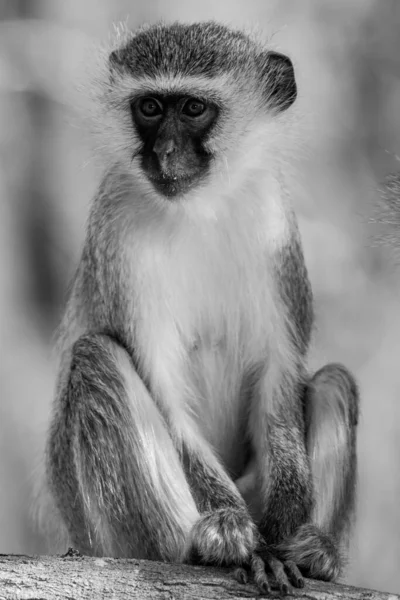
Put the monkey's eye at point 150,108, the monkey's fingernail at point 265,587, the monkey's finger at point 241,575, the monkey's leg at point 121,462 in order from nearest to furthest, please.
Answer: the monkey's fingernail at point 265,587
the monkey's finger at point 241,575
the monkey's leg at point 121,462
the monkey's eye at point 150,108

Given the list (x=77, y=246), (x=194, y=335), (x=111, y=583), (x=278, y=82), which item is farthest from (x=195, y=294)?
(x=77, y=246)

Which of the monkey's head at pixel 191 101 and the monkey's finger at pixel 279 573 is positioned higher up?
the monkey's head at pixel 191 101

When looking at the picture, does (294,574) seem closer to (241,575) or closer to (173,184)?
(241,575)

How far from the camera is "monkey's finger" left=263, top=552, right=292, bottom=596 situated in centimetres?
471

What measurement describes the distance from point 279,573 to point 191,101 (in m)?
2.34

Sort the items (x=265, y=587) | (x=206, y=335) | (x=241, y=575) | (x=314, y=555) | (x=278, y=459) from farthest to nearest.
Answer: (x=206, y=335) < (x=278, y=459) < (x=314, y=555) < (x=241, y=575) < (x=265, y=587)

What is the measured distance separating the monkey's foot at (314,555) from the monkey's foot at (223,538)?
0.59 feet

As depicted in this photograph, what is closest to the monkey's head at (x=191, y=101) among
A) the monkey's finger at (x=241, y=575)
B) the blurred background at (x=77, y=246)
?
the monkey's finger at (x=241, y=575)

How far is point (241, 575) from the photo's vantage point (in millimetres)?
4816

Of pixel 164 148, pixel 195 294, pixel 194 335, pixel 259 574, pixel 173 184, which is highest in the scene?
pixel 164 148

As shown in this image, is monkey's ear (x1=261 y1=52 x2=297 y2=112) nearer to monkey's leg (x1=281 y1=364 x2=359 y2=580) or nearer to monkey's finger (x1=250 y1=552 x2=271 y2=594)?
monkey's leg (x1=281 y1=364 x2=359 y2=580)

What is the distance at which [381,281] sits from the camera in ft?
31.9

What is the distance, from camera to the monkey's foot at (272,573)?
15.5 ft

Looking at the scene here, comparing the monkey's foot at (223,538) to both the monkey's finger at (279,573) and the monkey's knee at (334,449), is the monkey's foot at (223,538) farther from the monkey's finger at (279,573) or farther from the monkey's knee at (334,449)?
the monkey's knee at (334,449)
